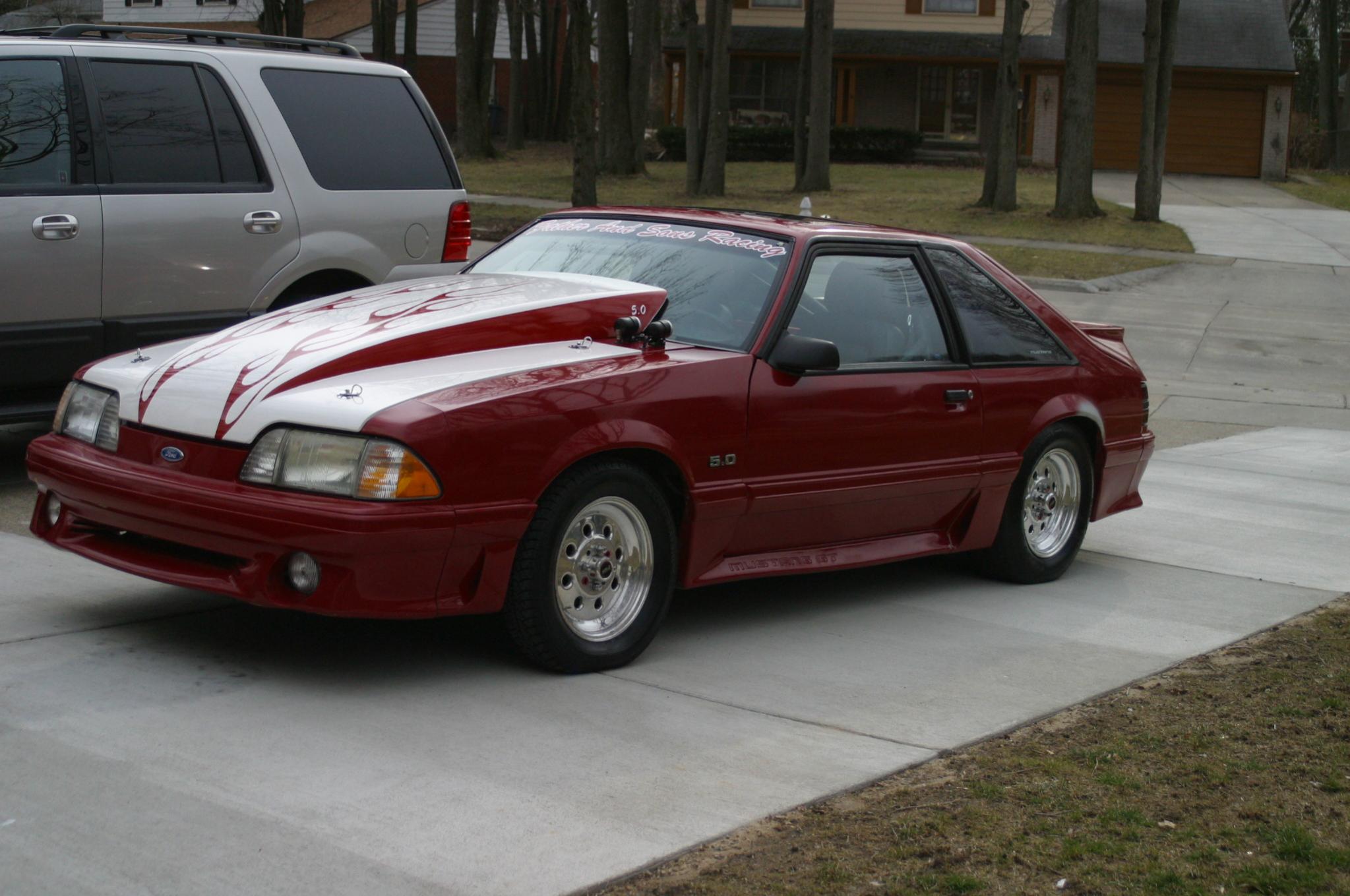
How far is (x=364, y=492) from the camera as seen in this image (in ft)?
14.9

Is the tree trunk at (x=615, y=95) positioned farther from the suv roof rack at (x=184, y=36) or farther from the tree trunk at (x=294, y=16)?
the suv roof rack at (x=184, y=36)

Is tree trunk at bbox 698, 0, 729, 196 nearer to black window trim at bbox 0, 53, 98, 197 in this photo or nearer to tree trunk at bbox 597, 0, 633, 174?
tree trunk at bbox 597, 0, 633, 174

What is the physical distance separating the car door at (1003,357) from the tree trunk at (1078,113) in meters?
A: 20.6

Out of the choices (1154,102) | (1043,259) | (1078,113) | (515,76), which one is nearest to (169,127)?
(1043,259)

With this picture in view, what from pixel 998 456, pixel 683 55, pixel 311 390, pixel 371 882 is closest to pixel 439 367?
pixel 311 390

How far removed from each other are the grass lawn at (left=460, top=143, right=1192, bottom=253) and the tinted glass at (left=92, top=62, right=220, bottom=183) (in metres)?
14.2

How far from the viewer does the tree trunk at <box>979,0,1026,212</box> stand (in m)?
27.9

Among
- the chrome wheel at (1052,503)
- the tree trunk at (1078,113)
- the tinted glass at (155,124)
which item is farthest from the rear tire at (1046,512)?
the tree trunk at (1078,113)

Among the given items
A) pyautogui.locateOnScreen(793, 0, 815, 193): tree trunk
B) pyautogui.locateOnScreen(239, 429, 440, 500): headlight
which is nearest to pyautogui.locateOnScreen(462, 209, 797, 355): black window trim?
pyautogui.locateOnScreen(239, 429, 440, 500): headlight

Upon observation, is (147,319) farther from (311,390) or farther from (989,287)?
(989,287)

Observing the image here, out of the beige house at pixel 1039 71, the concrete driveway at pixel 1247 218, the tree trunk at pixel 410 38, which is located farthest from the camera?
the beige house at pixel 1039 71

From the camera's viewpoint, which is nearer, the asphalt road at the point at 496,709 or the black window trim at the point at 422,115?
the asphalt road at the point at 496,709

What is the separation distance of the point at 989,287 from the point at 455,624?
280 centimetres

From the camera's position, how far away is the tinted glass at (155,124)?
299 inches
